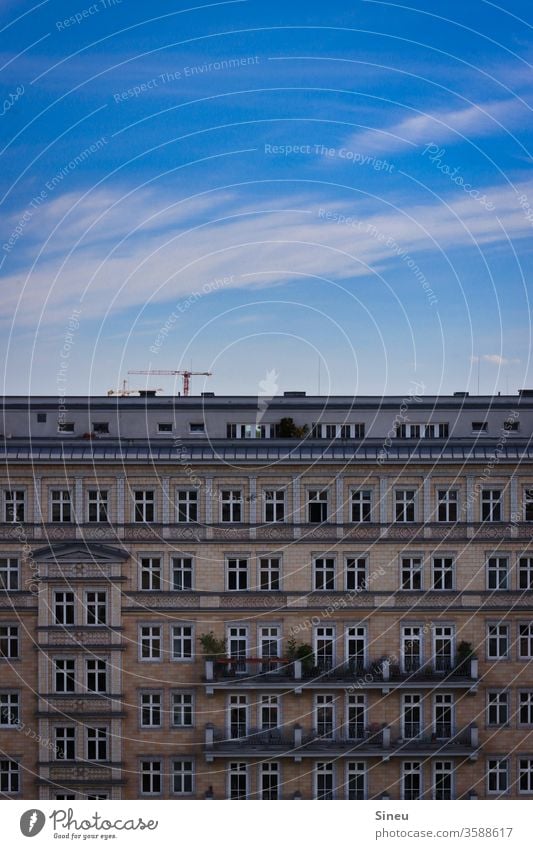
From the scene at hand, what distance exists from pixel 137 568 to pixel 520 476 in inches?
172

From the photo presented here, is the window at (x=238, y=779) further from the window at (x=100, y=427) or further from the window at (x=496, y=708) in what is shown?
the window at (x=100, y=427)

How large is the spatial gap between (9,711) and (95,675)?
1.03 meters

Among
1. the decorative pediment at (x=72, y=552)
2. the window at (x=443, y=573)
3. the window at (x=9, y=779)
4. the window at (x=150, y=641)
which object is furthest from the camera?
the window at (x=443, y=573)

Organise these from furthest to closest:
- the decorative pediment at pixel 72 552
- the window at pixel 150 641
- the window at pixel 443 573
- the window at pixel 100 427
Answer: the window at pixel 100 427 < the window at pixel 443 573 < the window at pixel 150 641 < the decorative pediment at pixel 72 552

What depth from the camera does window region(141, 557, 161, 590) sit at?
619 inches

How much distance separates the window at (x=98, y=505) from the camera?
51.2 ft

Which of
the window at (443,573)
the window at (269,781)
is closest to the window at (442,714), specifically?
the window at (443,573)

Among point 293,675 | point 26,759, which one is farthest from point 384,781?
point 26,759

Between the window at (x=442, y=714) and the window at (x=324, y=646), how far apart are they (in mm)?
1240

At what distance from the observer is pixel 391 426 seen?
1656 cm

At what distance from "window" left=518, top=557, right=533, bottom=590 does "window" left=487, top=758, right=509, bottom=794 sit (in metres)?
1.92

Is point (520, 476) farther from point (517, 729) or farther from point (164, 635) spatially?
point (164, 635)

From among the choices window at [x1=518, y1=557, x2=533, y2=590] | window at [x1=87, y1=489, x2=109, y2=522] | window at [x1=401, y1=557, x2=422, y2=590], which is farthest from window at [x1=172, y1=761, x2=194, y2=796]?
window at [x1=518, y1=557, x2=533, y2=590]

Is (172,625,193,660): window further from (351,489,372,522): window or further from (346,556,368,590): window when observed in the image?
(351,489,372,522): window
